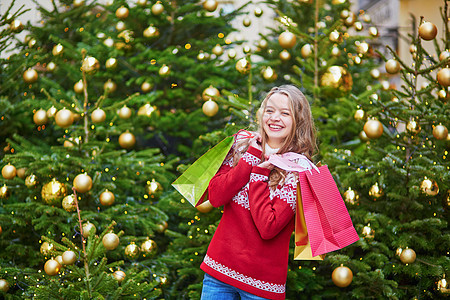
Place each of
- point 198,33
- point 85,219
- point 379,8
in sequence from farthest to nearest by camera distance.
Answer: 1. point 379,8
2. point 198,33
3. point 85,219

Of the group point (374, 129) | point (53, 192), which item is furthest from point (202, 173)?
point (374, 129)

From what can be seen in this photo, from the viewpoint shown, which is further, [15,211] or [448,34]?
[448,34]

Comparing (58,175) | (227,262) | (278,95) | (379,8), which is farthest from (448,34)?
(379,8)

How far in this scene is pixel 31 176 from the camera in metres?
3.02

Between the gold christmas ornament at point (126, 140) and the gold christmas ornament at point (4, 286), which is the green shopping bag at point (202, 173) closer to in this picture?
the gold christmas ornament at point (4, 286)

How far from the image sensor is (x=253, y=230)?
1.95 metres

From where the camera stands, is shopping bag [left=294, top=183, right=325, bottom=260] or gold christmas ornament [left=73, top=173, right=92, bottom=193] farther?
gold christmas ornament [left=73, top=173, right=92, bottom=193]

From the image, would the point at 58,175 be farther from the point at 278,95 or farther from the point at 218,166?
the point at 278,95

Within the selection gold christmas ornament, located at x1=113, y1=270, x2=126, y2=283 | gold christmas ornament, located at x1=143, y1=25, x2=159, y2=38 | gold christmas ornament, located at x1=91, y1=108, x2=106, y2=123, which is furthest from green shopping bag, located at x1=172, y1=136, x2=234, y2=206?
gold christmas ornament, located at x1=143, y1=25, x2=159, y2=38

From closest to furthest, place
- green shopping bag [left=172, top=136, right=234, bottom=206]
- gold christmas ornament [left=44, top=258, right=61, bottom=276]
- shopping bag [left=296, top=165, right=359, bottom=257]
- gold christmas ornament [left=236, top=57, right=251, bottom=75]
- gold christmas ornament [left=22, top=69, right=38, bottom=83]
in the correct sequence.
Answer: shopping bag [left=296, top=165, right=359, bottom=257] → green shopping bag [left=172, top=136, right=234, bottom=206] → gold christmas ornament [left=44, top=258, right=61, bottom=276] → gold christmas ornament [left=236, top=57, right=251, bottom=75] → gold christmas ornament [left=22, top=69, right=38, bottom=83]

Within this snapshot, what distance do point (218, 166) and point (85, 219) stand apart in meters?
1.27

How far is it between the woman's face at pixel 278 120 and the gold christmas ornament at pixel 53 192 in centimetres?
166

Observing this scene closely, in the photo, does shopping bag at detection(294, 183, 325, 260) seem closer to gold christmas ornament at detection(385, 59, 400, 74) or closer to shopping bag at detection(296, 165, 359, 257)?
shopping bag at detection(296, 165, 359, 257)

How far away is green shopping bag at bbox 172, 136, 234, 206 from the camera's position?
2137 mm
